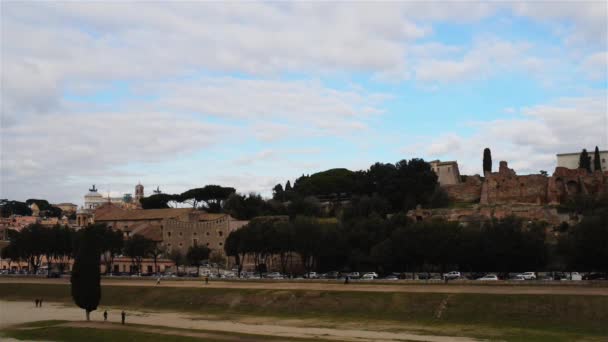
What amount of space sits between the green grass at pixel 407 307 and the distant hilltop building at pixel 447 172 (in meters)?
72.5

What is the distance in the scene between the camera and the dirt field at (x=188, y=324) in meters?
39.2

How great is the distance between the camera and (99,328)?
4362cm

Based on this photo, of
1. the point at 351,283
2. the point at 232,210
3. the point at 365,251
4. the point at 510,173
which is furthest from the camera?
the point at 232,210

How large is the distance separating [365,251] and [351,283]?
14586 mm

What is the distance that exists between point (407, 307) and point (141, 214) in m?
77.8

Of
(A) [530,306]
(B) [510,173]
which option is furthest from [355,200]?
(A) [530,306]

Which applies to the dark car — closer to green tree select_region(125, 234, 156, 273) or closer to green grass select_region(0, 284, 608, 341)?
green grass select_region(0, 284, 608, 341)

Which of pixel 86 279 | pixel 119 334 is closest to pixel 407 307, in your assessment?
pixel 119 334

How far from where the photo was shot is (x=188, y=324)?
46906mm

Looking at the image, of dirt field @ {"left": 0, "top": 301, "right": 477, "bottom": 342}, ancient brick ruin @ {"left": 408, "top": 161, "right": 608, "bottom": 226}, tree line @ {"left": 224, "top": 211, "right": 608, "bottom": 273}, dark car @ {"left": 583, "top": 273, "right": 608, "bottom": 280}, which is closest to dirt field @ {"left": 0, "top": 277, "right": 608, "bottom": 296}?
dark car @ {"left": 583, "top": 273, "right": 608, "bottom": 280}

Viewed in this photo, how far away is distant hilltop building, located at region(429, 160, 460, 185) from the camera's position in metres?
126

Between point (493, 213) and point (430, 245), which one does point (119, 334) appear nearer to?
point (430, 245)

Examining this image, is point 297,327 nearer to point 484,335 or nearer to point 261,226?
point 484,335

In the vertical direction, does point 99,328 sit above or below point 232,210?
below
